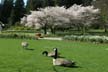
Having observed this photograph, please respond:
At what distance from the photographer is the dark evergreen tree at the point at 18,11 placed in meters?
92.8

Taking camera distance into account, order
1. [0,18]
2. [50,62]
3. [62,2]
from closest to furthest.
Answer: [50,62]
[62,2]
[0,18]

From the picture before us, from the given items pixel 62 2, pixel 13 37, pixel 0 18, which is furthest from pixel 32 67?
pixel 0 18

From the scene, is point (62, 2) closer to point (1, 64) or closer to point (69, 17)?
point (69, 17)

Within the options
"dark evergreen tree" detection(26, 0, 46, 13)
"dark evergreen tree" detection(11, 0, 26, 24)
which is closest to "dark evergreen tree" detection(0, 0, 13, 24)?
"dark evergreen tree" detection(11, 0, 26, 24)

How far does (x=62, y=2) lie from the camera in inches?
3031

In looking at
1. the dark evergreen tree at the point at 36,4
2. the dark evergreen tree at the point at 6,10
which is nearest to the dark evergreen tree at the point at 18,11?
the dark evergreen tree at the point at 6,10

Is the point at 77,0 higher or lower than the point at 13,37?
higher

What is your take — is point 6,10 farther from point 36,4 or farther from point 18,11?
point 36,4

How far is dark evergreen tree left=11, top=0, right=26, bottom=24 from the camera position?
9275cm

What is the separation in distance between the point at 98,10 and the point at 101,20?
2.14 m

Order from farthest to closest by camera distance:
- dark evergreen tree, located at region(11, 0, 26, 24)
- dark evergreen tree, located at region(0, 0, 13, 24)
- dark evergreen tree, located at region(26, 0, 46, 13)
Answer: dark evergreen tree, located at region(0, 0, 13, 24)
dark evergreen tree, located at region(11, 0, 26, 24)
dark evergreen tree, located at region(26, 0, 46, 13)

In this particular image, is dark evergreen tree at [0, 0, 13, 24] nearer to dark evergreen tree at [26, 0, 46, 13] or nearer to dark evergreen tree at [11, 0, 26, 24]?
dark evergreen tree at [11, 0, 26, 24]

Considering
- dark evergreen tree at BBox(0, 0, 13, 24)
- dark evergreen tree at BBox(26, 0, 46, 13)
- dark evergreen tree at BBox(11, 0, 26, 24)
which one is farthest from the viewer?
dark evergreen tree at BBox(0, 0, 13, 24)

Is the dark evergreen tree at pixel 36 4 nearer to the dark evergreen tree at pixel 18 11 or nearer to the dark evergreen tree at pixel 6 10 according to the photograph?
the dark evergreen tree at pixel 18 11
